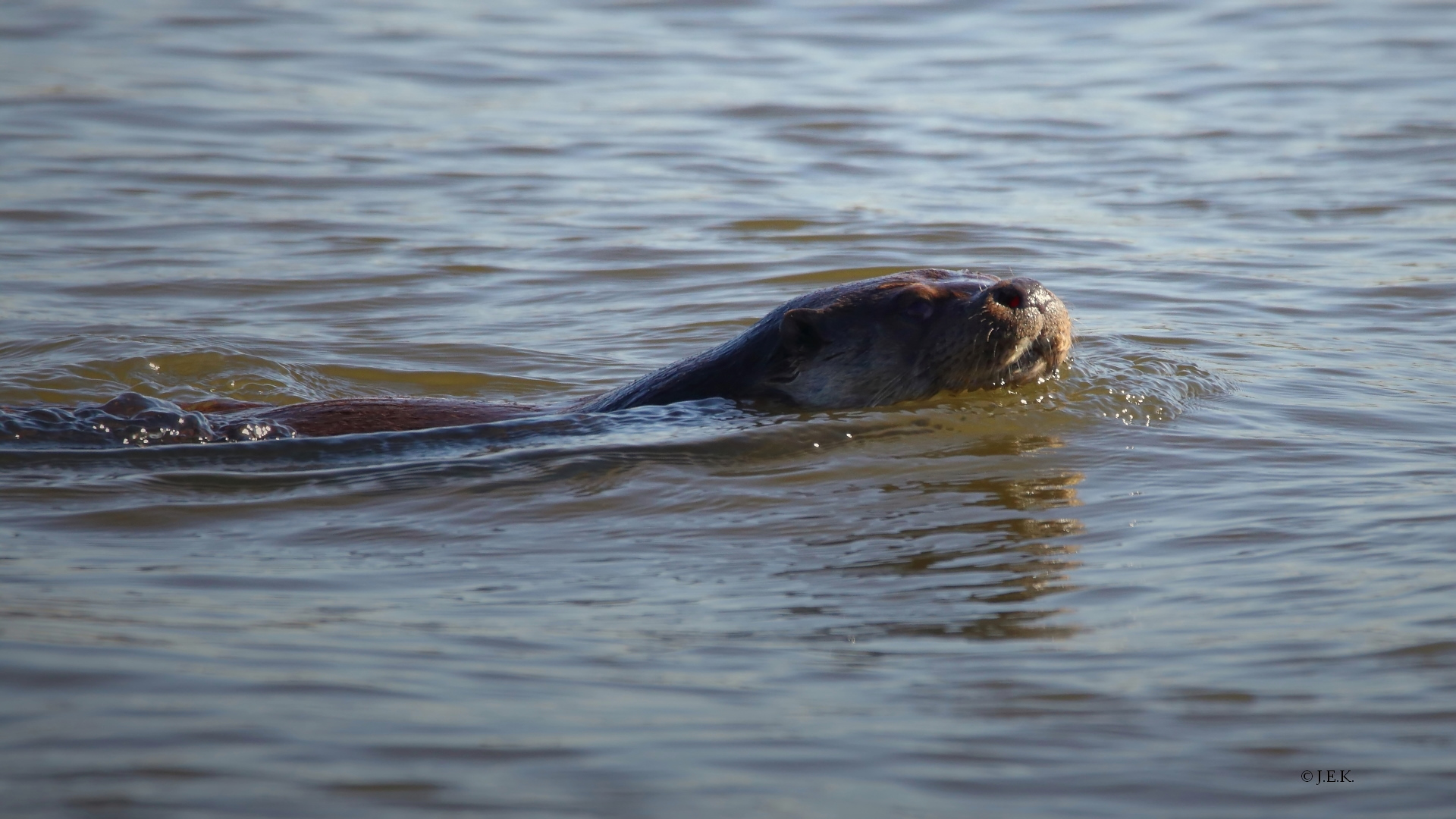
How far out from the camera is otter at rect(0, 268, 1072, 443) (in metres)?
5.17

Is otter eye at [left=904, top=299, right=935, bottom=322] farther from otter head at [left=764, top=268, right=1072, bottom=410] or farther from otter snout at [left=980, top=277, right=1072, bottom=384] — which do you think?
otter snout at [left=980, top=277, right=1072, bottom=384]

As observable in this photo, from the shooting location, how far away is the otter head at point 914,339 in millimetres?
5184

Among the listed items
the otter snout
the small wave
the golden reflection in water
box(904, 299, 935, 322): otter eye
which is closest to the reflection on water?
the golden reflection in water

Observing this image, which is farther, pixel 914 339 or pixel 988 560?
pixel 914 339

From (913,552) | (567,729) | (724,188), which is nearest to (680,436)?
(913,552)

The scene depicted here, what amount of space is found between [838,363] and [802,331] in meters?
0.17

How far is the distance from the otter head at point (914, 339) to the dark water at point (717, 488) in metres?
0.15

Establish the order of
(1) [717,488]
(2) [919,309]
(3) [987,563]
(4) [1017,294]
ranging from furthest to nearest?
(2) [919,309], (4) [1017,294], (1) [717,488], (3) [987,563]

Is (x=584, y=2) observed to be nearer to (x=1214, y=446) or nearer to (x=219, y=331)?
(x=219, y=331)

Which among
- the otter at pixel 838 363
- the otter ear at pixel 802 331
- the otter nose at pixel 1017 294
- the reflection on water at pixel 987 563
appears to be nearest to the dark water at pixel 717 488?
the reflection on water at pixel 987 563

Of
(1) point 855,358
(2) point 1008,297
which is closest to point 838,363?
(1) point 855,358

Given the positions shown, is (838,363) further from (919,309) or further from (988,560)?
(988,560)

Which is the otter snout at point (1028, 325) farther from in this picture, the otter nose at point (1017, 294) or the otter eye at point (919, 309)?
the otter eye at point (919, 309)

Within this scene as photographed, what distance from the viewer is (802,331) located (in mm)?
5340
